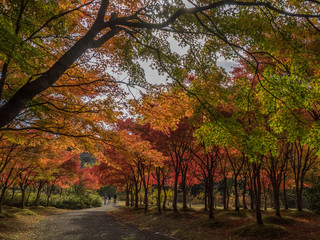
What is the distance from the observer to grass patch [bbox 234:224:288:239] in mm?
7809

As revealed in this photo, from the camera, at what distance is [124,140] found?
7.49 metres

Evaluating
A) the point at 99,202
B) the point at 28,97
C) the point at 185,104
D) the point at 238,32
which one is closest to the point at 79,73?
the point at 28,97

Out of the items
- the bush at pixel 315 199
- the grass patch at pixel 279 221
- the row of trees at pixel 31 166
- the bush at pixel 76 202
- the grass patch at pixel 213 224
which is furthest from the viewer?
the bush at pixel 76 202

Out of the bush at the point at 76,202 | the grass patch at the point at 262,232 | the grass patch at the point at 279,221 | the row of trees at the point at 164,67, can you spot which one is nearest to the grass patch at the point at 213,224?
the grass patch at the point at 262,232

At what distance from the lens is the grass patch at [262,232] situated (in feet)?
25.6

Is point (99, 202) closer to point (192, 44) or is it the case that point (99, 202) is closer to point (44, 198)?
point (44, 198)

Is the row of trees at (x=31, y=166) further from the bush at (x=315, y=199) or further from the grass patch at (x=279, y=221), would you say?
the bush at (x=315, y=199)

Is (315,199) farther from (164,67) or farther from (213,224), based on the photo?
(164,67)

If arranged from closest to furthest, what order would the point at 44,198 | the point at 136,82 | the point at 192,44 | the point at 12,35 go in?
the point at 12,35 < the point at 192,44 < the point at 136,82 < the point at 44,198

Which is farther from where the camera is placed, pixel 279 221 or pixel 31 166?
pixel 31 166

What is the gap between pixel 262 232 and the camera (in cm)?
801

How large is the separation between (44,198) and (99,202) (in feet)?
34.3

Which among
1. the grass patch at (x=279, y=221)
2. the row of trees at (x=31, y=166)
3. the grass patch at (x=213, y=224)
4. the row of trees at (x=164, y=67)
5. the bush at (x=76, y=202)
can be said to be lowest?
the bush at (x=76, y=202)

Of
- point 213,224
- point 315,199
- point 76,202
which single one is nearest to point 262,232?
point 213,224
